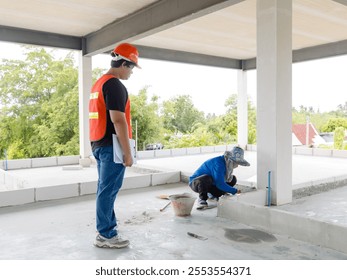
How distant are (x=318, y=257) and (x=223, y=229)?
105cm

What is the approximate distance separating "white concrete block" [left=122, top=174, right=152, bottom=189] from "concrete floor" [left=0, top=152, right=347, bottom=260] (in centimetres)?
60

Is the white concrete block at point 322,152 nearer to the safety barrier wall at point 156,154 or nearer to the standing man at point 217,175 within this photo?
the safety barrier wall at point 156,154

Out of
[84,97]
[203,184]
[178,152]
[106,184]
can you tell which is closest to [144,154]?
[178,152]

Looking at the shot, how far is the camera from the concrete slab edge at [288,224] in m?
3.20

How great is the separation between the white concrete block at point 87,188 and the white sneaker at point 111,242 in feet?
8.07

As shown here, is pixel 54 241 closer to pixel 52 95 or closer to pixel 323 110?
pixel 52 95

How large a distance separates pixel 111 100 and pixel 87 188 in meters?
3.03

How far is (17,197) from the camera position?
4.86 metres

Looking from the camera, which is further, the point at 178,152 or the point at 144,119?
the point at 144,119

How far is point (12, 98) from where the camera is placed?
18.7m

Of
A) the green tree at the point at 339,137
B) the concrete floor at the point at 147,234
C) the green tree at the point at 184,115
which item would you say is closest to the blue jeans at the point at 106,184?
the concrete floor at the point at 147,234

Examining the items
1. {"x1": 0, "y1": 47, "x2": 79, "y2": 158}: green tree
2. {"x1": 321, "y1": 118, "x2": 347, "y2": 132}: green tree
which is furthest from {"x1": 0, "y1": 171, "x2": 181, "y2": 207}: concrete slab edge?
{"x1": 321, "y1": 118, "x2": 347, "y2": 132}: green tree

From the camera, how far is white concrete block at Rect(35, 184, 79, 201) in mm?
5100

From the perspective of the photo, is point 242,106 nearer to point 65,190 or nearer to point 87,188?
point 87,188
